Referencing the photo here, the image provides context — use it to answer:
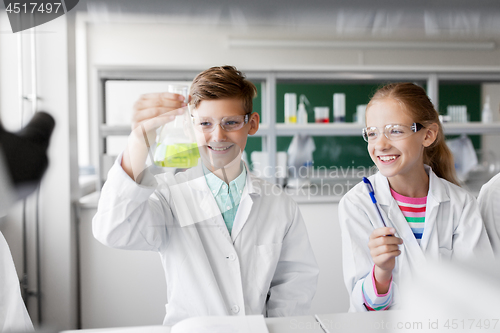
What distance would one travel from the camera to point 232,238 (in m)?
0.60

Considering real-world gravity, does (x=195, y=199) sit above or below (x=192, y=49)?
below

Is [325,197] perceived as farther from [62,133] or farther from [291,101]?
[62,133]

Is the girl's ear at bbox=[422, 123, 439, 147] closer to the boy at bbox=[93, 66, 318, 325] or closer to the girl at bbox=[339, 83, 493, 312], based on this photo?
the girl at bbox=[339, 83, 493, 312]

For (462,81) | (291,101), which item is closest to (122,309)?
(291,101)

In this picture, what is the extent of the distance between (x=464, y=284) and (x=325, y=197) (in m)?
0.24

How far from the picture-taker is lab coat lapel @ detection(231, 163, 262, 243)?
0.61 meters

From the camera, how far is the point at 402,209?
0.55 metres

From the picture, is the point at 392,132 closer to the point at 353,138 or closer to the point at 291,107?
the point at 353,138

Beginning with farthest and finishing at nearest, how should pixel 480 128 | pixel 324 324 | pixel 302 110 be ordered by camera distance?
pixel 302 110, pixel 480 128, pixel 324 324

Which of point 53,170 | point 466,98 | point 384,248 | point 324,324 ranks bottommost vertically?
point 324,324

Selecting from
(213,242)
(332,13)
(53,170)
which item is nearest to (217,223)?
(213,242)

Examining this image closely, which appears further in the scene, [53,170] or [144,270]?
Result: [144,270]

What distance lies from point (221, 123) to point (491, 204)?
0.49 metres

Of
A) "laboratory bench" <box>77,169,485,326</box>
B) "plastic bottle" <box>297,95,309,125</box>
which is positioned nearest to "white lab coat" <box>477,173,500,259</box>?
"laboratory bench" <box>77,169,485,326</box>
